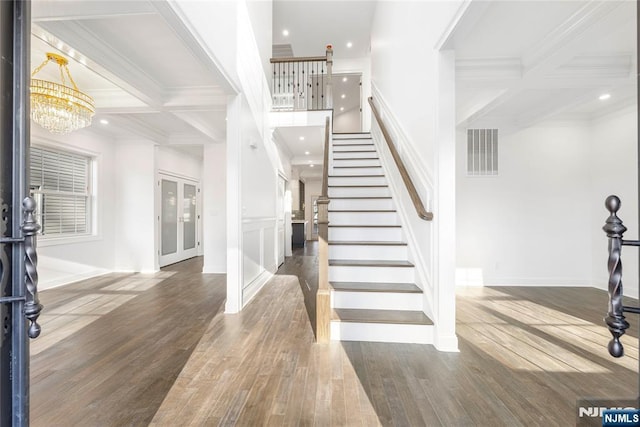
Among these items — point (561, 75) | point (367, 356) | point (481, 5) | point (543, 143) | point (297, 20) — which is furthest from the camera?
point (297, 20)

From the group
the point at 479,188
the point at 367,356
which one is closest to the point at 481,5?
the point at 367,356

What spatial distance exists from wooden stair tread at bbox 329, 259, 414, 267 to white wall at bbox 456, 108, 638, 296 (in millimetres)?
2029

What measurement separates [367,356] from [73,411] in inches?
74.3

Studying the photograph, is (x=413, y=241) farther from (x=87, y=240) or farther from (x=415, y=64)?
(x=87, y=240)

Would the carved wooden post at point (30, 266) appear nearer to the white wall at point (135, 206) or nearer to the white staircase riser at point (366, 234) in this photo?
the white staircase riser at point (366, 234)

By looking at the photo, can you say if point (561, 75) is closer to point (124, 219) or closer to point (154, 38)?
point (154, 38)

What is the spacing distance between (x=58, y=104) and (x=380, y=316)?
370 cm

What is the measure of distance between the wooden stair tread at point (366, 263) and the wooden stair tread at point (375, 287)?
19cm

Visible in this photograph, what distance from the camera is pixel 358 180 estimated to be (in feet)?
14.6

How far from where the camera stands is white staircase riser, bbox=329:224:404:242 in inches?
130

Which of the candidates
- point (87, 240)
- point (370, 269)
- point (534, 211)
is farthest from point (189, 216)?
point (534, 211)

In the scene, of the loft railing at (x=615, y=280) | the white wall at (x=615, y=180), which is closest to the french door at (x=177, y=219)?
the loft railing at (x=615, y=280)

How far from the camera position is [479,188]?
14.6 feet

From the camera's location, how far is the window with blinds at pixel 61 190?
408 cm
